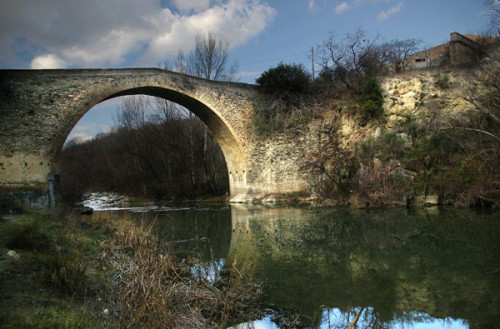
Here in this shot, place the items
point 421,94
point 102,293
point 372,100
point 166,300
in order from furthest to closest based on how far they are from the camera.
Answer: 1. point 372,100
2. point 421,94
3. point 102,293
4. point 166,300

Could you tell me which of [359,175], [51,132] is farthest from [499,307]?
[51,132]

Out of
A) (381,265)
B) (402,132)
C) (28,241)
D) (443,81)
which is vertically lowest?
(381,265)

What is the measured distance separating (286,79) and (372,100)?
4582 mm

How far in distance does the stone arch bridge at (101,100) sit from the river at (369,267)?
7.24 m

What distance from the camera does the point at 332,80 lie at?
1897cm

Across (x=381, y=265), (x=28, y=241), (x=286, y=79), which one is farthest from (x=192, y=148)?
(x=381, y=265)

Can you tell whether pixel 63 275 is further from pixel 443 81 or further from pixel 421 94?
pixel 443 81

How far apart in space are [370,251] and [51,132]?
12.4 meters

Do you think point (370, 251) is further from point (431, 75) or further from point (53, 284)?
point (431, 75)

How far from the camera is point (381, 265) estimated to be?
5527 millimetres

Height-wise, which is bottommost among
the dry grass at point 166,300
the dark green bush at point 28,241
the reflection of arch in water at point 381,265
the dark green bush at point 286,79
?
the reflection of arch in water at point 381,265

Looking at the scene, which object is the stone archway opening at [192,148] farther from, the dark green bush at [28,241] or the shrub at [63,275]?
the shrub at [63,275]

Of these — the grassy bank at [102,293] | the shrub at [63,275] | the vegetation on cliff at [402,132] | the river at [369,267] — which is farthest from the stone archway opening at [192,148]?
the shrub at [63,275]

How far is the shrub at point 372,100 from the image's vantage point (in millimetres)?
16938
